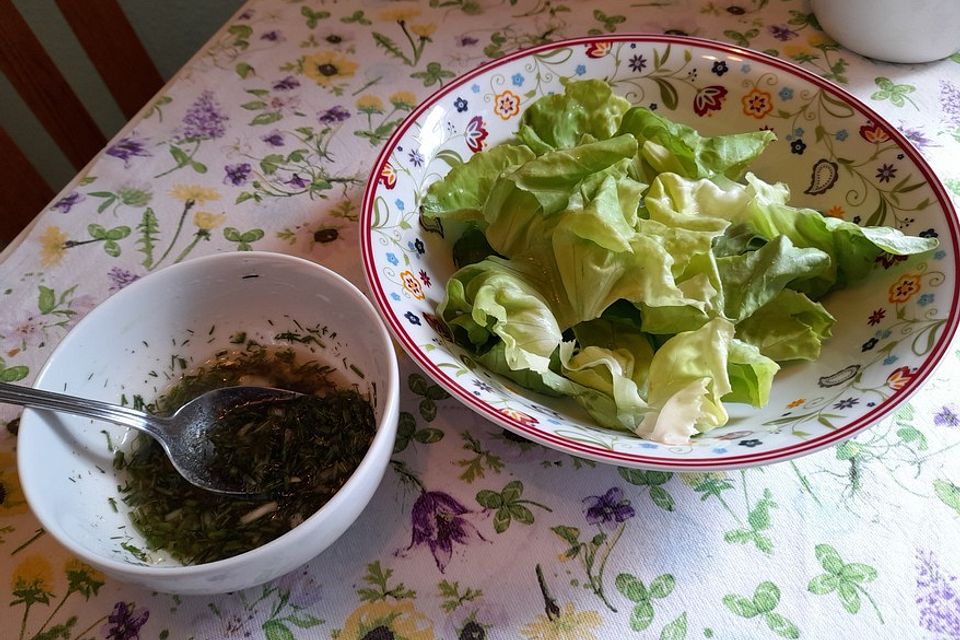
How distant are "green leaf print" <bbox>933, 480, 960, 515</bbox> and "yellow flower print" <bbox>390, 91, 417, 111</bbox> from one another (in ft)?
3.17

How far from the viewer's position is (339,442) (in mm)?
753

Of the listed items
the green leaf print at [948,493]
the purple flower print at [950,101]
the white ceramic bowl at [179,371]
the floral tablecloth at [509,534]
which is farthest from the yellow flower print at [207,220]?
the purple flower print at [950,101]

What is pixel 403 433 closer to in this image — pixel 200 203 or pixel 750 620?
pixel 750 620

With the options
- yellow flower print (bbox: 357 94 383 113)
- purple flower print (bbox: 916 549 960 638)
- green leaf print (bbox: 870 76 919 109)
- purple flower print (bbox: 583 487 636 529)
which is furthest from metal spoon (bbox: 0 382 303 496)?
green leaf print (bbox: 870 76 919 109)

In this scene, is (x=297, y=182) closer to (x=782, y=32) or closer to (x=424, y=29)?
(x=424, y=29)

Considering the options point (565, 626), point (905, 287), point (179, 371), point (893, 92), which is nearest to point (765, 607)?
point (565, 626)

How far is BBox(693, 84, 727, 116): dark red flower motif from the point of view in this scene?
1.04 meters

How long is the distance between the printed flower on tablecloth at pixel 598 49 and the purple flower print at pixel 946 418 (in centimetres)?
69

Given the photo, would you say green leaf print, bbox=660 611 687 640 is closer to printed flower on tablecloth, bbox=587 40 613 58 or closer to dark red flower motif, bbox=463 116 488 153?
dark red flower motif, bbox=463 116 488 153

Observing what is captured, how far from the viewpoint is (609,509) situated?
75cm

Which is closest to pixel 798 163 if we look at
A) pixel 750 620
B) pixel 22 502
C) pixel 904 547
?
pixel 904 547

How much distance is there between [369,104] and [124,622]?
0.89 meters

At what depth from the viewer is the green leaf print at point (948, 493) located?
2.45ft

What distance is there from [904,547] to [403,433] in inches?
22.4
